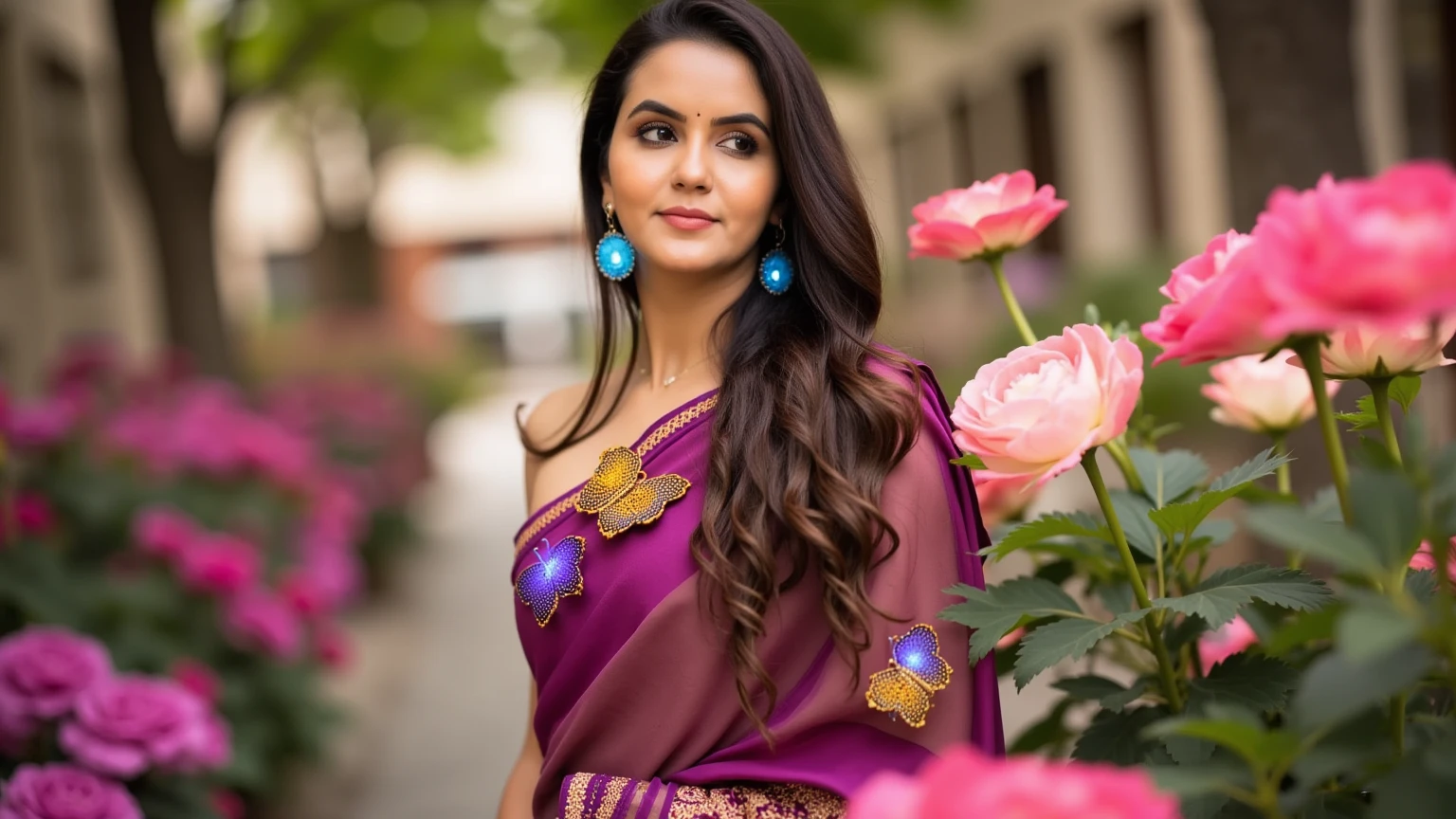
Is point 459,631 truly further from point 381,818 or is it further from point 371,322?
point 371,322

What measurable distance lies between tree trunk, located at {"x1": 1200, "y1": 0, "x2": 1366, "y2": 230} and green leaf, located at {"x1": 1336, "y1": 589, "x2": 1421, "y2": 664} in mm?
1933

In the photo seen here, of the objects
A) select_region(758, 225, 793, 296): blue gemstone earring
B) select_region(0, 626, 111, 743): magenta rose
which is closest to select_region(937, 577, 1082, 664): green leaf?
select_region(758, 225, 793, 296): blue gemstone earring

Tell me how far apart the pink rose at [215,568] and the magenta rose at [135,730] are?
0.91m

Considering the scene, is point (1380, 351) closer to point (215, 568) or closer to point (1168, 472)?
point (1168, 472)

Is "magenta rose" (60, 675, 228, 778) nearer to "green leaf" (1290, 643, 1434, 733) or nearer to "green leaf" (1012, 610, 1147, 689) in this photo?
"green leaf" (1012, 610, 1147, 689)

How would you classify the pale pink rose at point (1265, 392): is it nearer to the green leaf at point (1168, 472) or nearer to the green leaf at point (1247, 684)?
the green leaf at point (1168, 472)

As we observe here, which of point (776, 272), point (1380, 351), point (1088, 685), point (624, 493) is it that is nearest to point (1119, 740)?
point (1088, 685)

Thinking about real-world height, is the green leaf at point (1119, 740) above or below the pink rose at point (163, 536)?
above

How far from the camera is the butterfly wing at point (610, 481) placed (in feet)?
5.73

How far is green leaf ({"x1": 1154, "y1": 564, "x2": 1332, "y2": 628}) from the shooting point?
118 cm

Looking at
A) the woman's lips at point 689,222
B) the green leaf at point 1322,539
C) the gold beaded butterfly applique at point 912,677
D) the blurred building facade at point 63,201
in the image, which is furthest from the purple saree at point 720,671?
the blurred building facade at point 63,201

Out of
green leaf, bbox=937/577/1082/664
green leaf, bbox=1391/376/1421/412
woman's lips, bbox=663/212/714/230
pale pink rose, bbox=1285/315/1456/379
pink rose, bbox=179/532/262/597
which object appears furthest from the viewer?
pink rose, bbox=179/532/262/597

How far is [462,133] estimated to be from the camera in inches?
711

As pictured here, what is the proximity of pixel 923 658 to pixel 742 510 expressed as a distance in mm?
269
